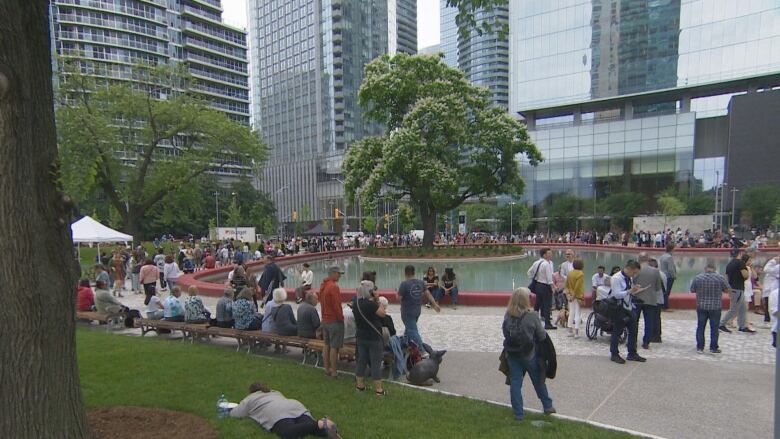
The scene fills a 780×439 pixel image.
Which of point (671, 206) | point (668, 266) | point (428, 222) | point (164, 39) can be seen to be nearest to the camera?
point (668, 266)

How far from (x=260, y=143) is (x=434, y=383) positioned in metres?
28.0

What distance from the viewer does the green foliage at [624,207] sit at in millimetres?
64750

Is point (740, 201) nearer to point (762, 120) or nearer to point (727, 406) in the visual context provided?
point (762, 120)

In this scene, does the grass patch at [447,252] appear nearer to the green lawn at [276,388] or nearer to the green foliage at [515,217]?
the green lawn at [276,388]

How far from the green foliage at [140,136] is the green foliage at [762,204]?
62.8m

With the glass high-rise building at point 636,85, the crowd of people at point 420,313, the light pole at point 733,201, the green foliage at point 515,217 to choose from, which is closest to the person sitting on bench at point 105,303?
the crowd of people at point 420,313

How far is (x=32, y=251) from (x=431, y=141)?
2662 centimetres

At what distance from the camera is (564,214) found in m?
70.2

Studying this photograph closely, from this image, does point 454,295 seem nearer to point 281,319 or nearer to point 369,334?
point 281,319

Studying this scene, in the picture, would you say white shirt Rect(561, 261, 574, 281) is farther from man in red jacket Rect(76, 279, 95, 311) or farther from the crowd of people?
man in red jacket Rect(76, 279, 95, 311)

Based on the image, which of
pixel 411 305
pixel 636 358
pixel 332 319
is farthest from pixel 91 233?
pixel 636 358

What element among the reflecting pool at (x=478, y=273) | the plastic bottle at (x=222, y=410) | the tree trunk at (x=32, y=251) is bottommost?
the reflecting pool at (x=478, y=273)

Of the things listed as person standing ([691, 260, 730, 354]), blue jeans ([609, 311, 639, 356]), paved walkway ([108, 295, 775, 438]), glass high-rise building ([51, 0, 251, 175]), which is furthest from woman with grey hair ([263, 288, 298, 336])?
glass high-rise building ([51, 0, 251, 175])

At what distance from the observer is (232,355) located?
7.73 m
